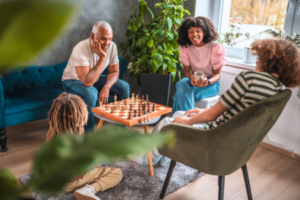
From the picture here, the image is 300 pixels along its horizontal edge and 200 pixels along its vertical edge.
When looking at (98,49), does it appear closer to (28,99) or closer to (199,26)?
(28,99)

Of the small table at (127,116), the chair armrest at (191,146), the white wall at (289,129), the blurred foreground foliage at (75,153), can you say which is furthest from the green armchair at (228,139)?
the white wall at (289,129)

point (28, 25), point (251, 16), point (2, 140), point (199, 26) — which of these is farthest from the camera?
point (251, 16)

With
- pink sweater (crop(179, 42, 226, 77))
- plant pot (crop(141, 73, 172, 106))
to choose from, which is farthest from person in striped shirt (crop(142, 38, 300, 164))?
plant pot (crop(141, 73, 172, 106))

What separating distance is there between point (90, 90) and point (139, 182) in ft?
3.50

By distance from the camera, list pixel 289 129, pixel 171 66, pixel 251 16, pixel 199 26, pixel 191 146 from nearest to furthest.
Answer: pixel 191 146 < pixel 289 129 < pixel 199 26 < pixel 171 66 < pixel 251 16

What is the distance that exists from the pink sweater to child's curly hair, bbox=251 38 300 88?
1.25m

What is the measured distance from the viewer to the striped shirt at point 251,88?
1.25 m

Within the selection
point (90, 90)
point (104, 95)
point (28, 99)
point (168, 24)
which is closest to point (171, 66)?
point (168, 24)

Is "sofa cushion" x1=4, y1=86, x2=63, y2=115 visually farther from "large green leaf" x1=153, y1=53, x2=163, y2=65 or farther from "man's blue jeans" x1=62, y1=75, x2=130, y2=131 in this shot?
"large green leaf" x1=153, y1=53, x2=163, y2=65

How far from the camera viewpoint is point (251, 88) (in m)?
1.24

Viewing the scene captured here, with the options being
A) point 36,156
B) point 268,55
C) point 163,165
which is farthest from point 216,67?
point 36,156

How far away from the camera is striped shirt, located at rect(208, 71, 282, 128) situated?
4.09 ft

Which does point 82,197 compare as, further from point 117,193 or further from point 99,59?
point 99,59

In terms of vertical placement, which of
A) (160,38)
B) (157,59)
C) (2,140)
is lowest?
(2,140)
